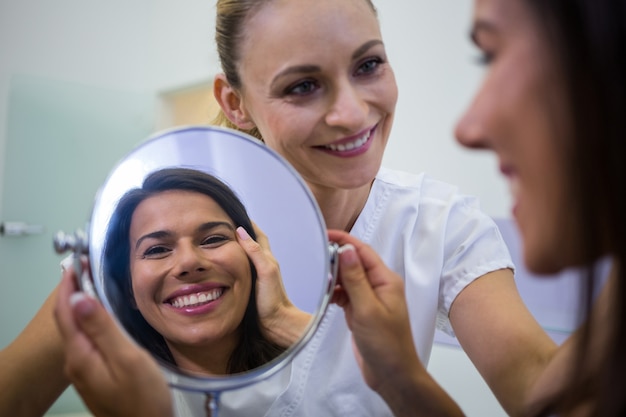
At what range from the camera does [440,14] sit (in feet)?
5.76

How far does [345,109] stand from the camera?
2.54ft

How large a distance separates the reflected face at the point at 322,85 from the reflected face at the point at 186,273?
189 millimetres

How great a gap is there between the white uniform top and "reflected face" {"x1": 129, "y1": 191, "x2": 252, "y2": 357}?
0.45ft

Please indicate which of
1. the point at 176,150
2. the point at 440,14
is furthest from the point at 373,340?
the point at 440,14

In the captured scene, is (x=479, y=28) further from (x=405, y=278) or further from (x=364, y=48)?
(x=405, y=278)

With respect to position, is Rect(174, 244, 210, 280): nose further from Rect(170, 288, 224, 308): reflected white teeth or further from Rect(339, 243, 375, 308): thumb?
Rect(339, 243, 375, 308): thumb

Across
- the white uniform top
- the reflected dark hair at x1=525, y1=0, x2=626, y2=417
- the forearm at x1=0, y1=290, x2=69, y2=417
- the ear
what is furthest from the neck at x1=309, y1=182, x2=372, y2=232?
the reflected dark hair at x1=525, y1=0, x2=626, y2=417

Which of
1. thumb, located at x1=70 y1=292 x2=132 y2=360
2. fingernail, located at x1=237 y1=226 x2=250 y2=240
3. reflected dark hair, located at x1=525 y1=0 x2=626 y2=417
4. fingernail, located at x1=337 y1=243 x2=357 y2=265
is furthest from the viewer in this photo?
fingernail, located at x1=237 y1=226 x2=250 y2=240

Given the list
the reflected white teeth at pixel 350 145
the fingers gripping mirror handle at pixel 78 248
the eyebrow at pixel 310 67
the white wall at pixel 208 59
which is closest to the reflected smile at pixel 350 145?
the reflected white teeth at pixel 350 145

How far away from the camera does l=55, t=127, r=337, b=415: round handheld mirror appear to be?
0.64 m

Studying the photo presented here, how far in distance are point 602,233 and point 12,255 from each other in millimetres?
2397

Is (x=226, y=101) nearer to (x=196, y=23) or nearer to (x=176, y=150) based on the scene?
(x=176, y=150)

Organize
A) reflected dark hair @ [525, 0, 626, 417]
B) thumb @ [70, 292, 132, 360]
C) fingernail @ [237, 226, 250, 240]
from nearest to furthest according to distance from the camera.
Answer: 1. reflected dark hair @ [525, 0, 626, 417]
2. thumb @ [70, 292, 132, 360]
3. fingernail @ [237, 226, 250, 240]

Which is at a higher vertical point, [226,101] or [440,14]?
[440,14]
